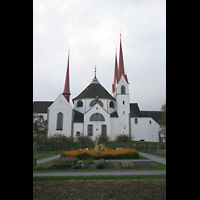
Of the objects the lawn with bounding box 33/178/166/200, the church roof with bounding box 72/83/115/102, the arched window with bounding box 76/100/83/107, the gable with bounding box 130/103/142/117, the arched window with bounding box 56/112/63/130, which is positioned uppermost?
the church roof with bounding box 72/83/115/102

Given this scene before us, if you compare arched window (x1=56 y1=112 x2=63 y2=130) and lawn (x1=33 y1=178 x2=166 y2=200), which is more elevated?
arched window (x1=56 y1=112 x2=63 y2=130)

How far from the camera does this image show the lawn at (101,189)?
602 cm

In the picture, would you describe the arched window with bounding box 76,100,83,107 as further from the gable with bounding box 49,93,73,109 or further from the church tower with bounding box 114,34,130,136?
the church tower with bounding box 114,34,130,136

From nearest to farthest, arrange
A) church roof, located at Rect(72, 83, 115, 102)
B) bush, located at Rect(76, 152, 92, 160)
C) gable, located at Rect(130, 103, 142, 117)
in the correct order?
bush, located at Rect(76, 152, 92, 160)
gable, located at Rect(130, 103, 142, 117)
church roof, located at Rect(72, 83, 115, 102)

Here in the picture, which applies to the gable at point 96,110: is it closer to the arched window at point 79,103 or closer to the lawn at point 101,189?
the arched window at point 79,103

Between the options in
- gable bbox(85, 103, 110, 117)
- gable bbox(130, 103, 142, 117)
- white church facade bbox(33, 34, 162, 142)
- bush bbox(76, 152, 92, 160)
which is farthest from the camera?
gable bbox(130, 103, 142, 117)

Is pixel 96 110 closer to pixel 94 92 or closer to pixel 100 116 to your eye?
pixel 100 116

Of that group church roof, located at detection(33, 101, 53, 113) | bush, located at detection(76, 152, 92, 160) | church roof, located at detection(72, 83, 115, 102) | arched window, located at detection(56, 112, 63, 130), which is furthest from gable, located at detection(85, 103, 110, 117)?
bush, located at detection(76, 152, 92, 160)

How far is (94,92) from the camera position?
44531 mm

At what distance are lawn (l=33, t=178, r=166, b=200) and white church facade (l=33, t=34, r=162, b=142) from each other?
28.7 m

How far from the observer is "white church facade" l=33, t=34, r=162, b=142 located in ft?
125
